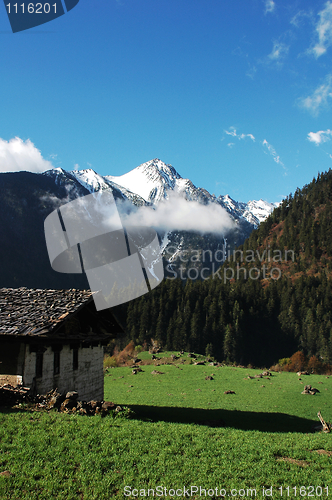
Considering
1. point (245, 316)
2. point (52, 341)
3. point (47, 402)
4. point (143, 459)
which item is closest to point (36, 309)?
point (52, 341)

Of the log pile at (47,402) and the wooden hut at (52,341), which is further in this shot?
the wooden hut at (52,341)

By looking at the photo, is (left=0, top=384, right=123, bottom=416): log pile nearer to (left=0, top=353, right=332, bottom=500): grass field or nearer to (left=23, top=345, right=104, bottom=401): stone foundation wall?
(left=23, top=345, right=104, bottom=401): stone foundation wall

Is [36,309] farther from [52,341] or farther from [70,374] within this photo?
[70,374]

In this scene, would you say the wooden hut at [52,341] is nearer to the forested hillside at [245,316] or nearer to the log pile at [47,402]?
the log pile at [47,402]

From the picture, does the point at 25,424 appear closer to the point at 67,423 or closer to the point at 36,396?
the point at 67,423

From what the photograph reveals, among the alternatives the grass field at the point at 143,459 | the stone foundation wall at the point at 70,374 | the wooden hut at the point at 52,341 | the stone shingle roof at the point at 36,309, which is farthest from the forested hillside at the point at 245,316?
the grass field at the point at 143,459

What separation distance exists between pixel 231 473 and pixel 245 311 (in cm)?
9875

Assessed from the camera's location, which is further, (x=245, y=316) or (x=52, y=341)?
(x=245, y=316)

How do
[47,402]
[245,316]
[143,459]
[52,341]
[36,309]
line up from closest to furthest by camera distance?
[143,459], [47,402], [52,341], [36,309], [245,316]

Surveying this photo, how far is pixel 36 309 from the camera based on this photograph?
1602cm

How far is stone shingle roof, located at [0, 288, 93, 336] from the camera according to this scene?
1377 cm

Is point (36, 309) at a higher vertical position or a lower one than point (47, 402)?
higher

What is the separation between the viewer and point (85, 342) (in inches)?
754

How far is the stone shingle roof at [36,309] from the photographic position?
13.8 m
